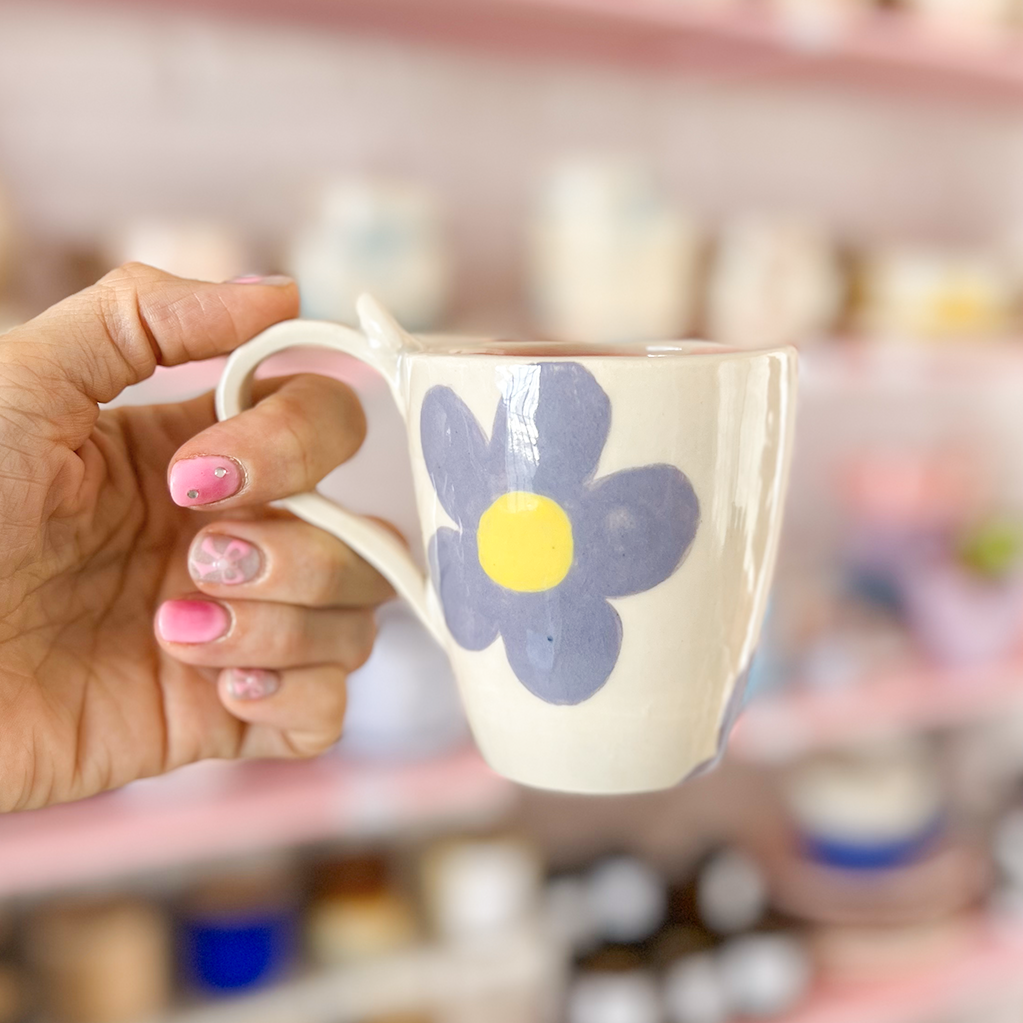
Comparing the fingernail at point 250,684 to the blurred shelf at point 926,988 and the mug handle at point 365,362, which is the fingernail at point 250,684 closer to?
the mug handle at point 365,362

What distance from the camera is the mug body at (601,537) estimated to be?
12.0 inches

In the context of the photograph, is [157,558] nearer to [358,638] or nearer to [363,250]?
[358,638]

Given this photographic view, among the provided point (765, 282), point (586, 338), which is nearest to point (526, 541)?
point (586, 338)

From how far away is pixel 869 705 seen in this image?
4.22 feet

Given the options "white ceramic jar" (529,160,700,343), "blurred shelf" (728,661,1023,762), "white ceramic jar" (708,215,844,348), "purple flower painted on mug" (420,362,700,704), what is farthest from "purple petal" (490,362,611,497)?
"blurred shelf" (728,661,1023,762)

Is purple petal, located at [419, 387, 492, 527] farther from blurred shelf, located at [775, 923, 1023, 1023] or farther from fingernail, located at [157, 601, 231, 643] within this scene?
blurred shelf, located at [775, 923, 1023, 1023]

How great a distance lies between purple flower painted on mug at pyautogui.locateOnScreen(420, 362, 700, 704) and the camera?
1.00 ft

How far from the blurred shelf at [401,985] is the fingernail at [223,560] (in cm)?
81

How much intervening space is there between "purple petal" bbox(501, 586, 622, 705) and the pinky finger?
0.46 ft

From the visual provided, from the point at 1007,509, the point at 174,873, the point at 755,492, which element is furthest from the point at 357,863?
the point at 1007,509

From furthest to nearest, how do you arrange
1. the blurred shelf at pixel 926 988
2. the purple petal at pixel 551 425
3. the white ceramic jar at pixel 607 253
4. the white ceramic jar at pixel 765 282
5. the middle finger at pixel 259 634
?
the blurred shelf at pixel 926 988 < the white ceramic jar at pixel 765 282 < the white ceramic jar at pixel 607 253 < the middle finger at pixel 259 634 < the purple petal at pixel 551 425

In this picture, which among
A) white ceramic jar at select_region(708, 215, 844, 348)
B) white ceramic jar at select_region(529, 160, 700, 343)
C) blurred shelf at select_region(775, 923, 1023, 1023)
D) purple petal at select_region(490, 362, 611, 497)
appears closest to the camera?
purple petal at select_region(490, 362, 611, 497)

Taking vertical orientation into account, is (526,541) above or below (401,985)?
above

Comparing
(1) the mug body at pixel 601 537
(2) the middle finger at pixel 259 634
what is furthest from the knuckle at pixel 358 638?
(1) the mug body at pixel 601 537
